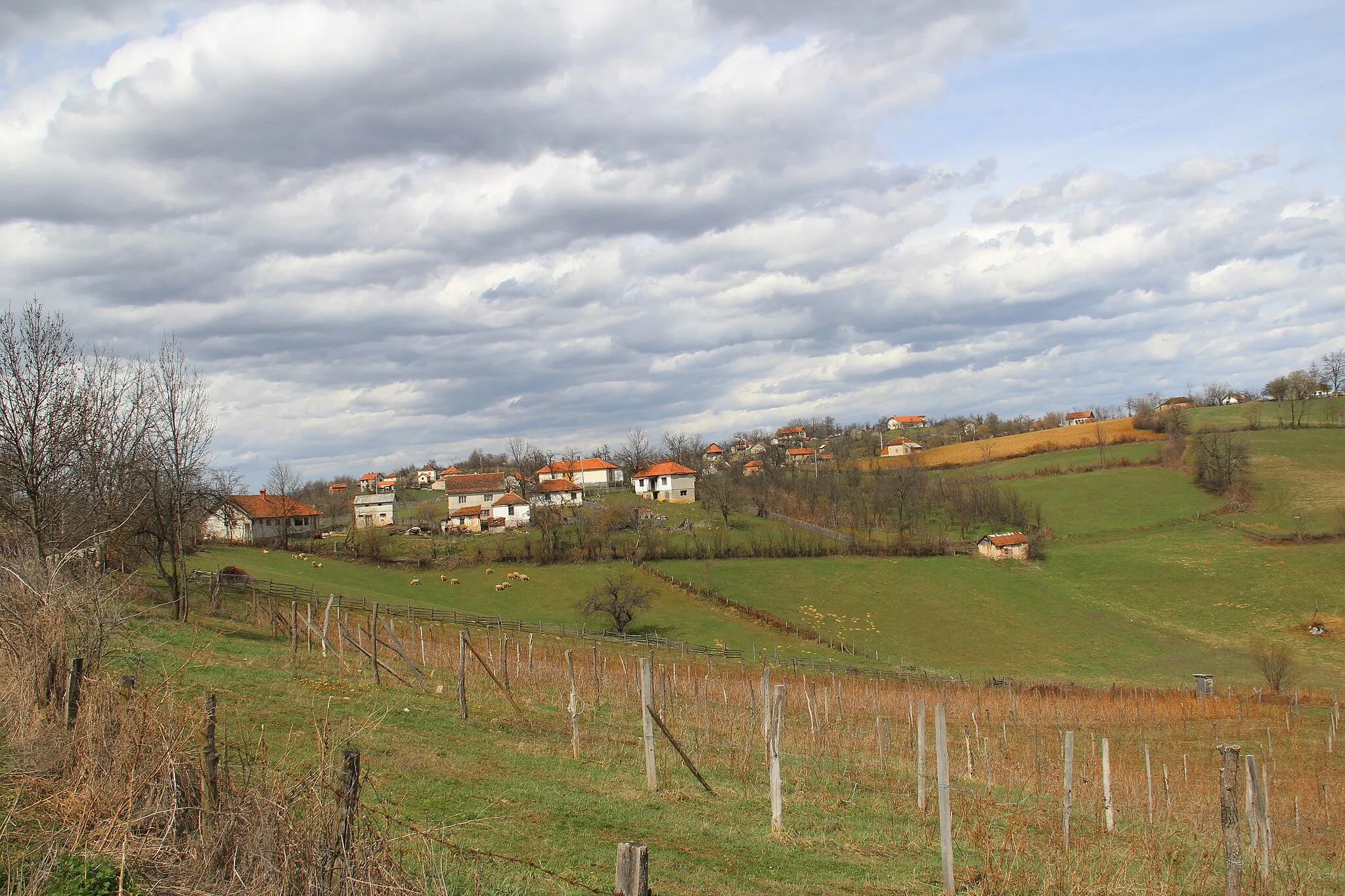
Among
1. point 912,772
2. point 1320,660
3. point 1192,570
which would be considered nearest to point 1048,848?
point 912,772

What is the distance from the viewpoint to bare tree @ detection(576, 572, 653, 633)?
5447cm

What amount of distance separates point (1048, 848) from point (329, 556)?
70.8 metres

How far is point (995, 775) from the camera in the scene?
20.2 metres

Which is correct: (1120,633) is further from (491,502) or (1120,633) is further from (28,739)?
(491,502)

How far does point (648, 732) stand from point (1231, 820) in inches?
300

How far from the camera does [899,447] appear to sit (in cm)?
15725

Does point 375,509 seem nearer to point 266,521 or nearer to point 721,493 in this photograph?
point 266,521

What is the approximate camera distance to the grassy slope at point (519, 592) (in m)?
54.8

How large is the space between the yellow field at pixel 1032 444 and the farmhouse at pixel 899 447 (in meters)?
19.1

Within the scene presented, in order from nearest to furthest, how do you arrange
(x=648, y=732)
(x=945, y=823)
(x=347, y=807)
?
(x=347, y=807)
(x=945, y=823)
(x=648, y=732)

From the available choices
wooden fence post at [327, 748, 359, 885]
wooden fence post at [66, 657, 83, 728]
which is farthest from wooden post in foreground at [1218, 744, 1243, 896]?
wooden fence post at [66, 657, 83, 728]

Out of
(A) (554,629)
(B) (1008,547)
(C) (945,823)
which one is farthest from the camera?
(B) (1008,547)

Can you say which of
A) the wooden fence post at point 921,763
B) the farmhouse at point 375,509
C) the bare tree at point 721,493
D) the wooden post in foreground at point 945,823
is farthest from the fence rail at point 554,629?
the farmhouse at point 375,509

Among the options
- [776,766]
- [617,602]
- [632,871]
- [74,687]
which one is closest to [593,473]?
[617,602]
